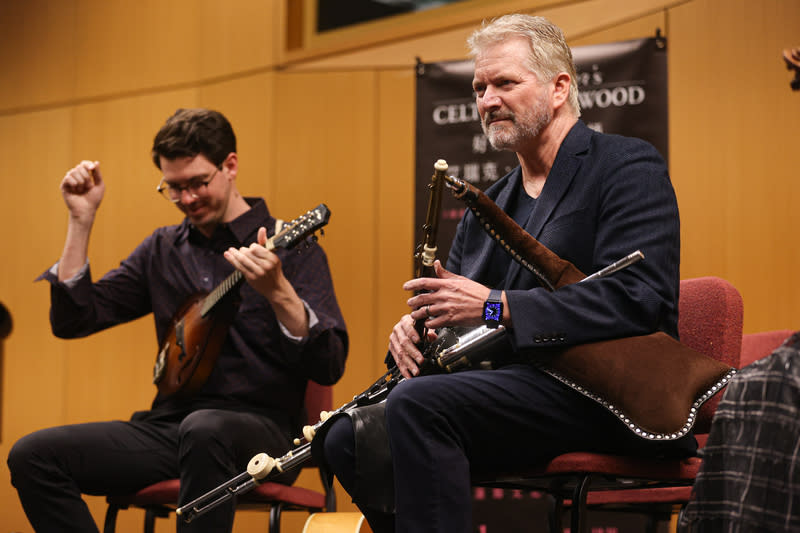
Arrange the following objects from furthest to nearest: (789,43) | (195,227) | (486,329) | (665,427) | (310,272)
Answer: (789,43) → (195,227) → (310,272) → (486,329) → (665,427)

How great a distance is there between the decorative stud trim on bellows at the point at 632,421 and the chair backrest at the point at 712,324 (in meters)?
0.37

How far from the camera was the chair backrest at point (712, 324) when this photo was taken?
7.01ft

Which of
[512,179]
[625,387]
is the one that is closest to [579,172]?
[512,179]

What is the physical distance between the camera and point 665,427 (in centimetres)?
168

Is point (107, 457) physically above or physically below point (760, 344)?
below

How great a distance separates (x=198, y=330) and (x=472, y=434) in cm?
127

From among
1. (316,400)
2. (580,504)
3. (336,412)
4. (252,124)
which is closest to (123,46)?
(252,124)

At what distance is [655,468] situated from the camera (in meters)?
1.84

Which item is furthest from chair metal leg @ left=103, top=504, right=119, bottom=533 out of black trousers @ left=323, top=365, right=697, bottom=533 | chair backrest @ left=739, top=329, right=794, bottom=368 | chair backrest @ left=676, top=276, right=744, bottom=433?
chair backrest @ left=739, top=329, right=794, bottom=368

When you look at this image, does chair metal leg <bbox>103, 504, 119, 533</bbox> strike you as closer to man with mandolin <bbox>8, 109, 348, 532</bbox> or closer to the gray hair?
man with mandolin <bbox>8, 109, 348, 532</bbox>

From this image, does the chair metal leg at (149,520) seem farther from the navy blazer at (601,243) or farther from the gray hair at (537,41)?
the gray hair at (537,41)

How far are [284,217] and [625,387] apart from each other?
3025mm

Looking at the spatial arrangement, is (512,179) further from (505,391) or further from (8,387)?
(8,387)

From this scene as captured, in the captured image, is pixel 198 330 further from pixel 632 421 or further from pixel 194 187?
pixel 632 421
